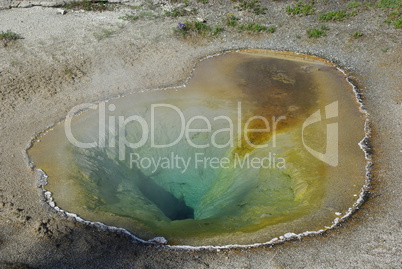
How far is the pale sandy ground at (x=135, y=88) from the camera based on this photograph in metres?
4.70

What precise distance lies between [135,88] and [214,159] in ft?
9.75

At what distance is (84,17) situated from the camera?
11750 millimetres

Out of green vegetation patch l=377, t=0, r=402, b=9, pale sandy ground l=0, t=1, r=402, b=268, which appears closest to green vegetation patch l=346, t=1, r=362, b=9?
pale sandy ground l=0, t=1, r=402, b=268

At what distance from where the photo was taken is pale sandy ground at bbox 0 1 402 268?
470 cm

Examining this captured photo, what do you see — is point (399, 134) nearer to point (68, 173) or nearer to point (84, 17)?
point (68, 173)

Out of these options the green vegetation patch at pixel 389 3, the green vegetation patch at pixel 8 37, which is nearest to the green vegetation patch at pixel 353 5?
the green vegetation patch at pixel 389 3

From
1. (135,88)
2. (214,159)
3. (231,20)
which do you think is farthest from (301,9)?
(214,159)

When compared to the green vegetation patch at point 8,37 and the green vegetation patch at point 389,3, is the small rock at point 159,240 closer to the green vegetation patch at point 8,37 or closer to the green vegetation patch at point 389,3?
the green vegetation patch at point 8,37

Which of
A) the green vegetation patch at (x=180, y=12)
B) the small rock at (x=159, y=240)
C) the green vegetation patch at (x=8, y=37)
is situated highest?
the small rock at (x=159, y=240)

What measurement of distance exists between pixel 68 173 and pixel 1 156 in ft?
4.24

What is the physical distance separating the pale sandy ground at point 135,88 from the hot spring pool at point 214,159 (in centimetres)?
31

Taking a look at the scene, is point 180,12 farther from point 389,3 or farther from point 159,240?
point 159,240

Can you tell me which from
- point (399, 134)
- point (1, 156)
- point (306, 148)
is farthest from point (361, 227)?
point (1, 156)

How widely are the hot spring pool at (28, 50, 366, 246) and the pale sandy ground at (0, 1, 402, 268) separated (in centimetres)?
31
